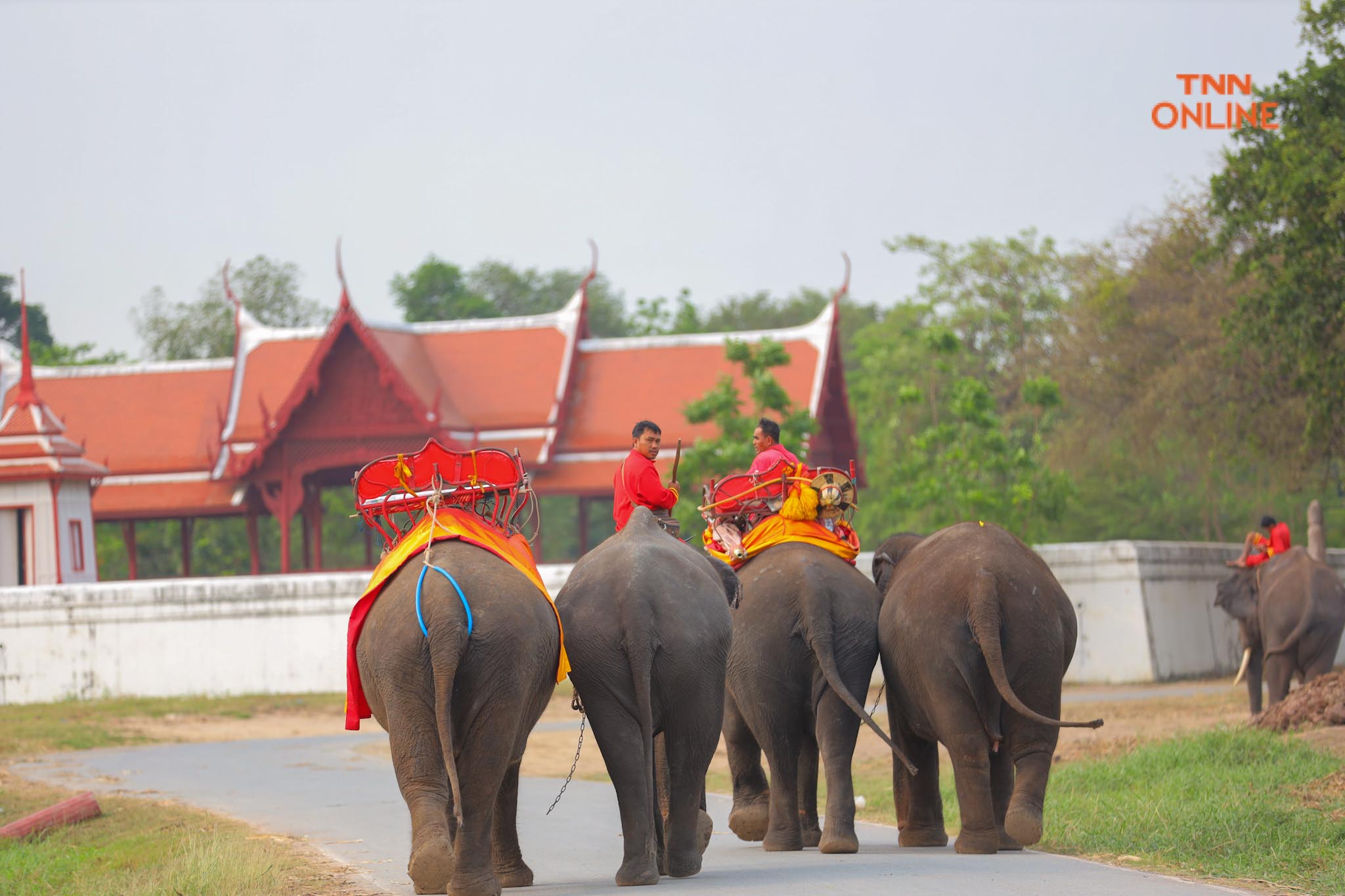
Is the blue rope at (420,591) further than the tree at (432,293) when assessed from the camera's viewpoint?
No

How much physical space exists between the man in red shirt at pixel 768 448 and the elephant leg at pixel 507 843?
265 centimetres

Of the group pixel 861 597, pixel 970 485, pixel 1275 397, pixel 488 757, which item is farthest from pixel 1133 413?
pixel 488 757

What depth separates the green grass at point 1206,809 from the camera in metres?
7.56

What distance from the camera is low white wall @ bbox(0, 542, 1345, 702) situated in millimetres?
22625

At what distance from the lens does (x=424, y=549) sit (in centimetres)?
694

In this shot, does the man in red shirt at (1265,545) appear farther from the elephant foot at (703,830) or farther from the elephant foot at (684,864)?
the elephant foot at (684,864)

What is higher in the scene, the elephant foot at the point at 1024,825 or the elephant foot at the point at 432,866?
the elephant foot at the point at 432,866

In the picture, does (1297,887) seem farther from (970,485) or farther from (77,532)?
(77,532)

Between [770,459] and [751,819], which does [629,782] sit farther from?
[770,459]

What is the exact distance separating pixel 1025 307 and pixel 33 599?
99.0ft

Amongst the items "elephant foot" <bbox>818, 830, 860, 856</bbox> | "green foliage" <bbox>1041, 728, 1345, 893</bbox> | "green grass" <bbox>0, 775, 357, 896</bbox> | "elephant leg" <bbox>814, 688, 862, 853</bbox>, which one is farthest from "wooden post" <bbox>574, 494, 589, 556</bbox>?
"elephant foot" <bbox>818, 830, 860, 856</bbox>

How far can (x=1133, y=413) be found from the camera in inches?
1127

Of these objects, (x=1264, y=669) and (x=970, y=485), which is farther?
(x=970, y=485)

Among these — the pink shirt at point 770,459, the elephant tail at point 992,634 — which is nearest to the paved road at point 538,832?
the elephant tail at point 992,634
